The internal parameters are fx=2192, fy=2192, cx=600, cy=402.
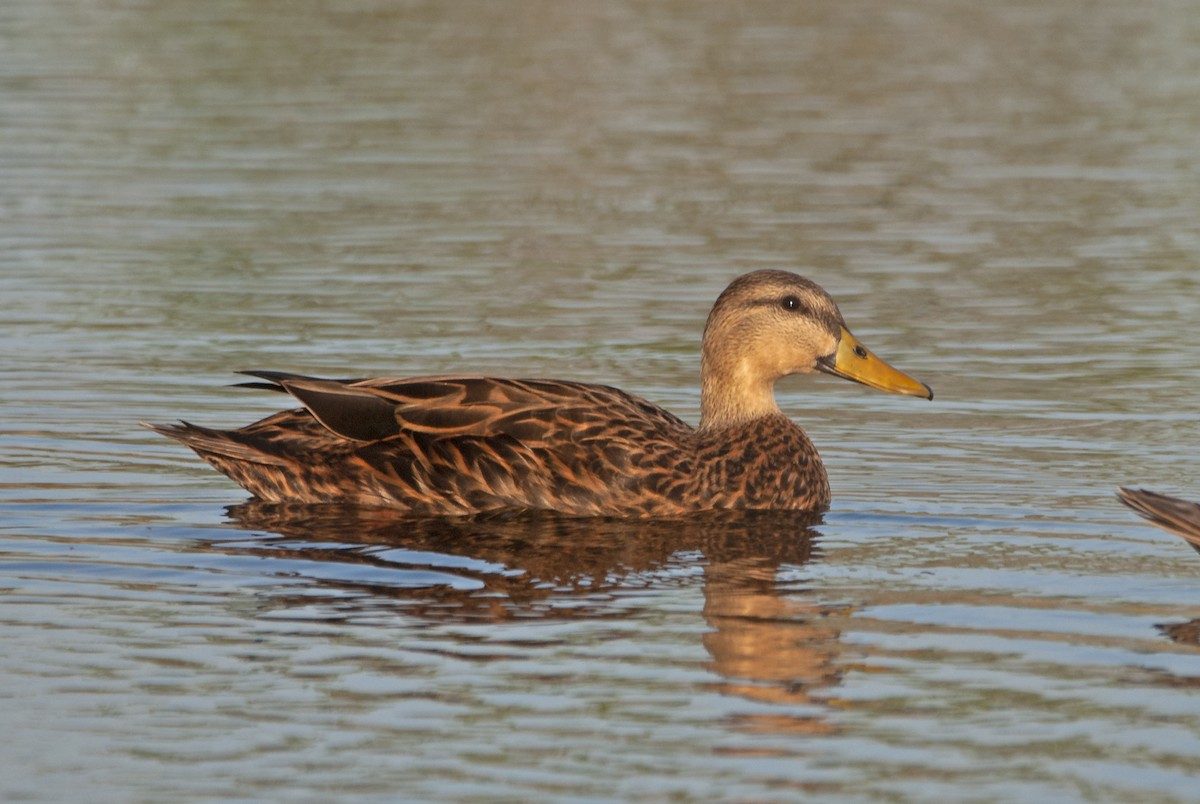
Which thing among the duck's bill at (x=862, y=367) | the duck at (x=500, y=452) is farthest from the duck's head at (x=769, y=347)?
the duck at (x=500, y=452)

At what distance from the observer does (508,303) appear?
14781mm

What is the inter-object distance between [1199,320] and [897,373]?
15.2ft

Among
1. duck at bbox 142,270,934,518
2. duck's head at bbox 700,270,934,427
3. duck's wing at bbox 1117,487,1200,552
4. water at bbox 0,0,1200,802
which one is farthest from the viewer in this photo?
duck's head at bbox 700,270,934,427

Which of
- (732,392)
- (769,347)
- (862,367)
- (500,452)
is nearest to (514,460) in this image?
(500,452)

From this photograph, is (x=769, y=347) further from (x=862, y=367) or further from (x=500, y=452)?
(x=500, y=452)

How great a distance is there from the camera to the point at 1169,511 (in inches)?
314

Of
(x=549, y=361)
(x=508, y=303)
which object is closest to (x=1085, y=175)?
(x=508, y=303)

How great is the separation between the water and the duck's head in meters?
0.57

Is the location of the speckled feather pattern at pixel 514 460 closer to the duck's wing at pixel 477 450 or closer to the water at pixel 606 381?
the duck's wing at pixel 477 450

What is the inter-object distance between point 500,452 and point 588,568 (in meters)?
1.15

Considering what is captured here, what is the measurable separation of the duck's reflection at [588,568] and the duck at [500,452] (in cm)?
11

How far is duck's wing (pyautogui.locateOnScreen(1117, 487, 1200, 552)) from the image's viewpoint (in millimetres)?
7930

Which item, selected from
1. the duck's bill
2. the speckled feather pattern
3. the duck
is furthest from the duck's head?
the speckled feather pattern

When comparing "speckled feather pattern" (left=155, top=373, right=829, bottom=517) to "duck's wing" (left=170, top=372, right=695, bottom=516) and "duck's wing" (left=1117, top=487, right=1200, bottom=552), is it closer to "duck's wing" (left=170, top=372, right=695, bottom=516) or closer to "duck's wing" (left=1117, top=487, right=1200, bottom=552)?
"duck's wing" (left=170, top=372, right=695, bottom=516)
